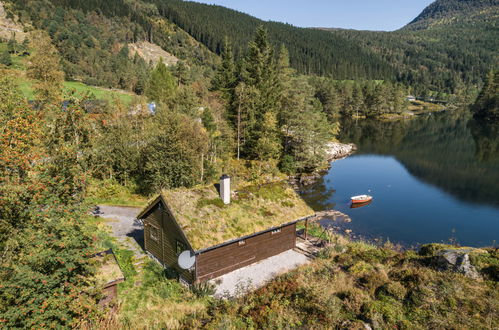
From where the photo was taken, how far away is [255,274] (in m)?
19.9

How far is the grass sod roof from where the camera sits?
718 inches

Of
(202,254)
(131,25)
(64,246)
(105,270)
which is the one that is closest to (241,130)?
(202,254)

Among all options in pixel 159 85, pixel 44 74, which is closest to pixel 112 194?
pixel 44 74

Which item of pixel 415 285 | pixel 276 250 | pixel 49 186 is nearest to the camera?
pixel 49 186

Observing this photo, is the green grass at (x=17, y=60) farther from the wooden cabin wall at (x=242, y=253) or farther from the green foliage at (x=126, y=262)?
the wooden cabin wall at (x=242, y=253)

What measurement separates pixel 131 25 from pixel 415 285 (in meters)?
144

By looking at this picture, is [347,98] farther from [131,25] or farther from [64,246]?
[64,246]

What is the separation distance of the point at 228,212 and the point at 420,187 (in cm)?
4086

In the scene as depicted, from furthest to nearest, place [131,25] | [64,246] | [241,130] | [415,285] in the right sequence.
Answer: [131,25] < [241,130] < [415,285] < [64,246]

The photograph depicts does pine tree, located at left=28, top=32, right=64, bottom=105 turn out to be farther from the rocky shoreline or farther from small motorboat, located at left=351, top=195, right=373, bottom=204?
small motorboat, located at left=351, top=195, right=373, bottom=204

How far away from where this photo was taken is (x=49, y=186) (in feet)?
48.5

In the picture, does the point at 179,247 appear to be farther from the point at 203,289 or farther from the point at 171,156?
the point at 171,156

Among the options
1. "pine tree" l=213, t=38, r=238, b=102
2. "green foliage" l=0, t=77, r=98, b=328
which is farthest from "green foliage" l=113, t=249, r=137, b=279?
"pine tree" l=213, t=38, r=238, b=102

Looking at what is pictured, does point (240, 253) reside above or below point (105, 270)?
below
